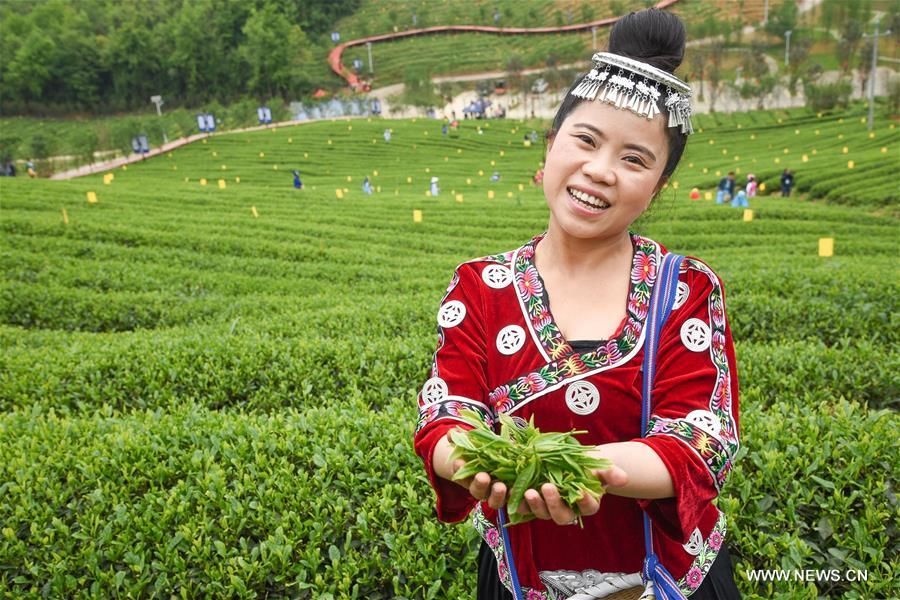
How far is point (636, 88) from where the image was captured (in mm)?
1588

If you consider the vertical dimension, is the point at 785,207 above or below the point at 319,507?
below

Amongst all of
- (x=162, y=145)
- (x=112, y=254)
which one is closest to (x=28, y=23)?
(x=162, y=145)

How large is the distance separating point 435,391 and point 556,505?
1.50 feet

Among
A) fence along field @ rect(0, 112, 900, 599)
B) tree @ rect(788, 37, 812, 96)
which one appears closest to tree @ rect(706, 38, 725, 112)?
tree @ rect(788, 37, 812, 96)

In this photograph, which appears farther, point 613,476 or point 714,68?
point 714,68

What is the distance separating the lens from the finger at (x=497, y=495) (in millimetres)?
1338

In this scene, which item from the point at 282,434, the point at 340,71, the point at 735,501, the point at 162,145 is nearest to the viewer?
the point at 735,501

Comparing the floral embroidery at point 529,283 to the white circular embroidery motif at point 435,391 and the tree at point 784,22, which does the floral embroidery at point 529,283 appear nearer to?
the white circular embroidery motif at point 435,391

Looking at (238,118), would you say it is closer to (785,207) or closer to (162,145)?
(162,145)

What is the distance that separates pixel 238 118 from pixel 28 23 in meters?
46.0

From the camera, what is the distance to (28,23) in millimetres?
76750

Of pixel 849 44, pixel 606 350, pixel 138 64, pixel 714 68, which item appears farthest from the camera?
pixel 138 64

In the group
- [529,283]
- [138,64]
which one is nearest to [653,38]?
[529,283]

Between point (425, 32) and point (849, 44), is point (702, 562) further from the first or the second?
point (425, 32)
